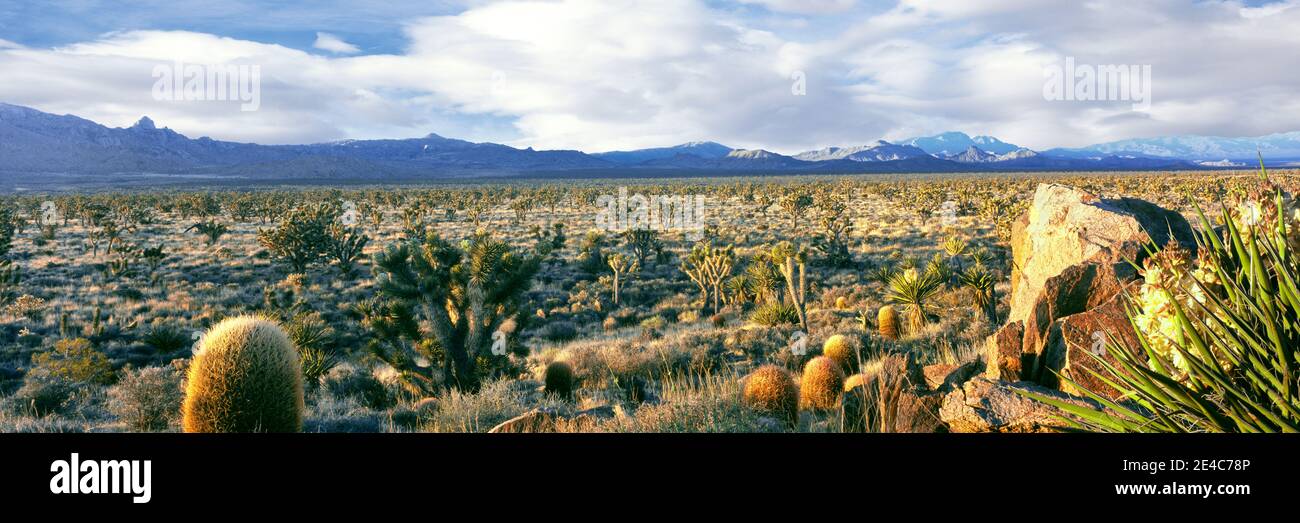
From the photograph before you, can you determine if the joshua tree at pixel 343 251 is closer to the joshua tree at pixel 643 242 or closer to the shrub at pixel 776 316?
the joshua tree at pixel 643 242

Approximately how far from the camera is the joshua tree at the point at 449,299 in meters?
9.35

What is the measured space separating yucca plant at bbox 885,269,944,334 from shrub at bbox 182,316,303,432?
10439 mm

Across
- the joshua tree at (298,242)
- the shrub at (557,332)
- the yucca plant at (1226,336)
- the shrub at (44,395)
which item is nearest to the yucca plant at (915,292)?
the shrub at (557,332)

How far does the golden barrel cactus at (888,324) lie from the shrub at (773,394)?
679 centimetres

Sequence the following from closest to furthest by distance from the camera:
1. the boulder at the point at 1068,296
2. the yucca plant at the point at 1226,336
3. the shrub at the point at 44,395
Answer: the yucca plant at the point at 1226,336 → the boulder at the point at 1068,296 → the shrub at the point at 44,395

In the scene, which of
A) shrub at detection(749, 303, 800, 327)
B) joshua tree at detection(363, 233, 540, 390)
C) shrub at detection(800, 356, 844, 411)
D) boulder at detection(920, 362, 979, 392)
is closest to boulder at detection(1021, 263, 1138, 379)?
boulder at detection(920, 362, 979, 392)

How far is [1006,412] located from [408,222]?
36.2 meters

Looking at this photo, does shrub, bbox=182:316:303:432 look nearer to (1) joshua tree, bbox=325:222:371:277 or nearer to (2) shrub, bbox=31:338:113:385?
(2) shrub, bbox=31:338:113:385

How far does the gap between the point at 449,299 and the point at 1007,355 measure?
7.35 metres

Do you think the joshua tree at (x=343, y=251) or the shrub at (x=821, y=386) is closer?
the shrub at (x=821, y=386)

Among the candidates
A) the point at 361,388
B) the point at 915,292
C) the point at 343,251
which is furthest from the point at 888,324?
the point at 343,251

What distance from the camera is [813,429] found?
516cm
